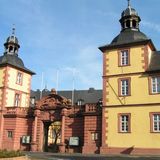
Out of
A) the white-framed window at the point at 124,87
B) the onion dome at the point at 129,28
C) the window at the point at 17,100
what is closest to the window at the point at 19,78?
the window at the point at 17,100

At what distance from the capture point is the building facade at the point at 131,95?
2677 cm

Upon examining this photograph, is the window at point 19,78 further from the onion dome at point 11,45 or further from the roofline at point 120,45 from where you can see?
the roofline at point 120,45

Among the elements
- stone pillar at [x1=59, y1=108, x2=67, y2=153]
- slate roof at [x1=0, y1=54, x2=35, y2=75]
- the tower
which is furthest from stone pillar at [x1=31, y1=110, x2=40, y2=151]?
slate roof at [x1=0, y1=54, x2=35, y2=75]

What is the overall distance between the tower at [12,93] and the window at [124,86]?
37.6ft

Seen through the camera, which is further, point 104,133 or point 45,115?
point 45,115

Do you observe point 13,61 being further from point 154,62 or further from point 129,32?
point 154,62

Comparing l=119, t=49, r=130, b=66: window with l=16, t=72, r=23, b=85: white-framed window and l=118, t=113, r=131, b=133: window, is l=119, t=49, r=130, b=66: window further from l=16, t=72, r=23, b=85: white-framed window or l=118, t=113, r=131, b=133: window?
l=16, t=72, r=23, b=85: white-framed window

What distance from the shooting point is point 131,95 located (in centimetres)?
2809

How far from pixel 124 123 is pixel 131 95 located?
98.9 inches

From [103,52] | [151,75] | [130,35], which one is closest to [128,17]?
[130,35]

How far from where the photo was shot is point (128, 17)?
104ft

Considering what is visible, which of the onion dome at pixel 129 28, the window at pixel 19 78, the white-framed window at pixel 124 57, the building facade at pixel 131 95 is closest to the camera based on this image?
the building facade at pixel 131 95

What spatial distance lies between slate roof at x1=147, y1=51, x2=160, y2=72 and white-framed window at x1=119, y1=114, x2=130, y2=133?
15.1 feet

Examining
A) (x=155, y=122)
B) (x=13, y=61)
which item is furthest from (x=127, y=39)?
(x=13, y=61)
